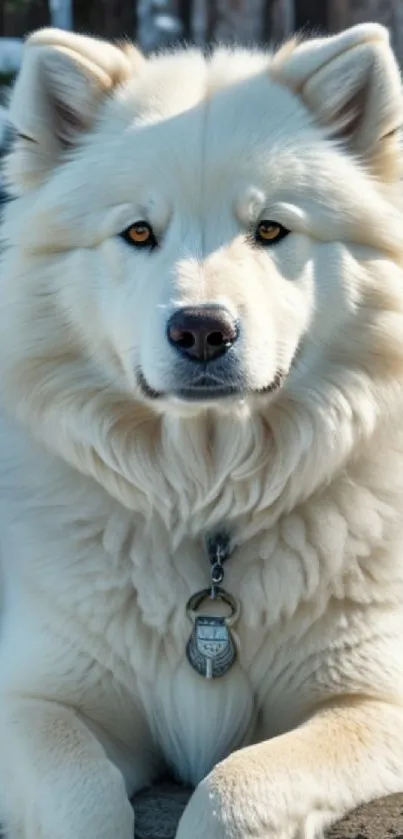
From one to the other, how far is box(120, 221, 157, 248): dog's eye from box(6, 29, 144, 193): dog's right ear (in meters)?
0.40

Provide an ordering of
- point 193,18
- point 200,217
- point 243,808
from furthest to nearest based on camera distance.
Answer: point 193,18, point 200,217, point 243,808

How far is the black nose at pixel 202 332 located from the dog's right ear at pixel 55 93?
852 millimetres

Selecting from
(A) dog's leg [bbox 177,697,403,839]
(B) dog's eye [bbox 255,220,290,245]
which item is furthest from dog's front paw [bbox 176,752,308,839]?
(B) dog's eye [bbox 255,220,290,245]

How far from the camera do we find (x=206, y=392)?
3459 millimetres

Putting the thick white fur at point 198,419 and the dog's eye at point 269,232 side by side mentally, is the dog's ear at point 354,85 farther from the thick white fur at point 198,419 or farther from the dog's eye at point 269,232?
the dog's eye at point 269,232

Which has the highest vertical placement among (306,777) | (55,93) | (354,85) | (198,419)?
(354,85)

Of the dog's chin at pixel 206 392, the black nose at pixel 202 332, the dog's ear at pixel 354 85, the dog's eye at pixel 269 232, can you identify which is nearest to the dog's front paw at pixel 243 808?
the dog's chin at pixel 206 392

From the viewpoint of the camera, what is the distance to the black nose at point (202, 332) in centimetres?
329

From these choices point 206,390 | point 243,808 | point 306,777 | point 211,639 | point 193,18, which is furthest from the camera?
point 193,18

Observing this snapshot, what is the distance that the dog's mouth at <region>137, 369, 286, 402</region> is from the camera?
3.42 metres

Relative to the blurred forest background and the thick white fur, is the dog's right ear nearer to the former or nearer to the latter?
the thick white fur

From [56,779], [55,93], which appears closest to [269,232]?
[55,93]

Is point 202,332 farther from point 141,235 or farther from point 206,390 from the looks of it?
point 141,235

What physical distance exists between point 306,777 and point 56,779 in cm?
60
